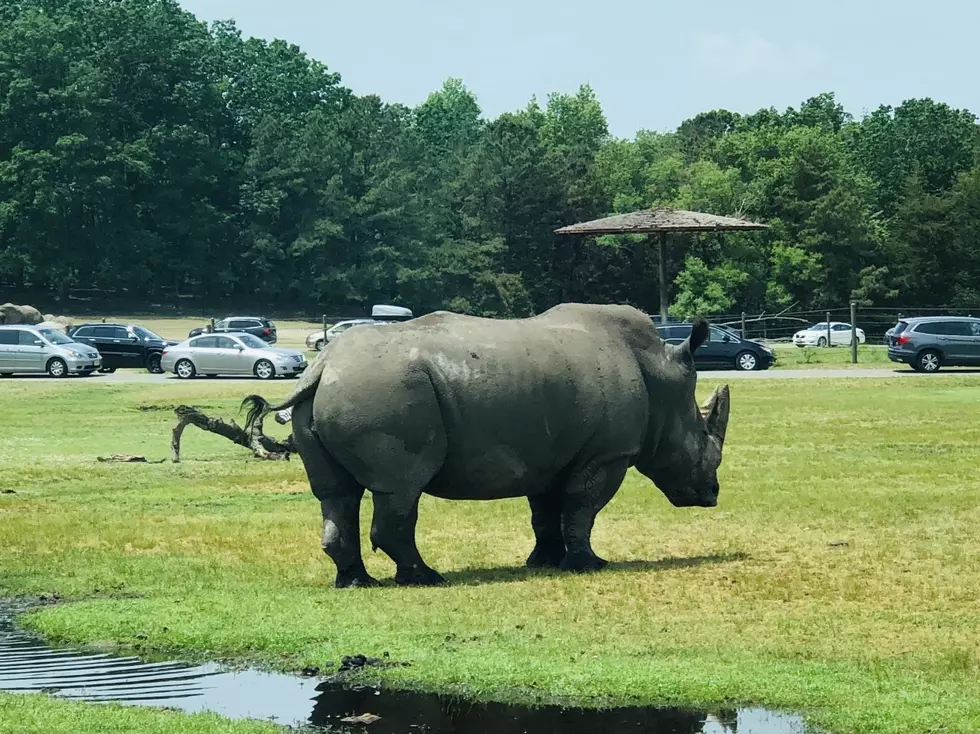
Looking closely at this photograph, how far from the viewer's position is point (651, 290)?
93938 millimetres

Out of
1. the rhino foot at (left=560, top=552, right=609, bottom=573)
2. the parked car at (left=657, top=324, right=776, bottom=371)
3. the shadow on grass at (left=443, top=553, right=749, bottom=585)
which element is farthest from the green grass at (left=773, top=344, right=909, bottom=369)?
the rhino foot at (left=560, top=552, right=609, bottom=573)

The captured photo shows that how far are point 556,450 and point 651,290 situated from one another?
262 feet

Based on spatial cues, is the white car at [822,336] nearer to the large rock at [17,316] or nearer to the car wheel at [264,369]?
the car wheel at [264,369]

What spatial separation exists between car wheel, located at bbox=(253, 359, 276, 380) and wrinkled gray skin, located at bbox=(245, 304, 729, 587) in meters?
35.4

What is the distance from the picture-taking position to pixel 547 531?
15398mm

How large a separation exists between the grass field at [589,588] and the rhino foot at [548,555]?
266 millimetres

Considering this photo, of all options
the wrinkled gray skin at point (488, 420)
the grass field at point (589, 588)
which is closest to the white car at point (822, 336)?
the grass field at point (589, 588)

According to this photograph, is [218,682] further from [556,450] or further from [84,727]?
[556,450]

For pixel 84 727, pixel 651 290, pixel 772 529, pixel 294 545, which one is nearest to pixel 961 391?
pixel 772 529

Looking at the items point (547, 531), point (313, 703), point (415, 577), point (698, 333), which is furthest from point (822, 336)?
point (313, 703)

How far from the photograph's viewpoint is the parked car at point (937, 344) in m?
47.6

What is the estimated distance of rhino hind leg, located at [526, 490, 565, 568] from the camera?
50.4ft

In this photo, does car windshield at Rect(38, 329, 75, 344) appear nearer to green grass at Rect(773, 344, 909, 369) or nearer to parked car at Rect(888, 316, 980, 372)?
green grass at Rect(773, 344, 909, 369)

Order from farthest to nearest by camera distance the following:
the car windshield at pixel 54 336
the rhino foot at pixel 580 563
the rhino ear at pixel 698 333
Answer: the car windshield at pixel 54 336 < the rhino ear at pixel 698 333 < the rhino foot at pixel 580 563
